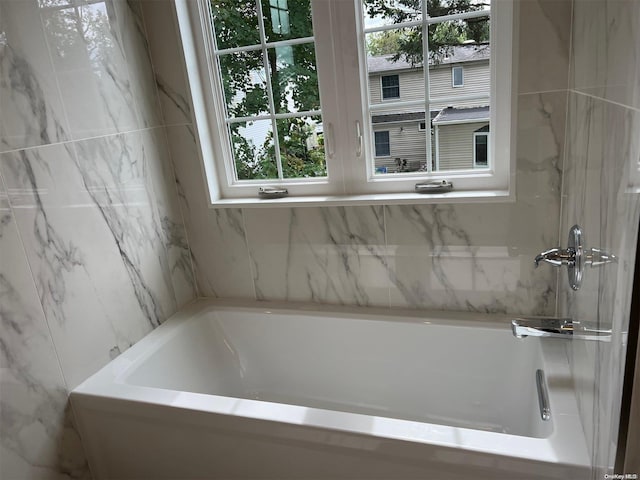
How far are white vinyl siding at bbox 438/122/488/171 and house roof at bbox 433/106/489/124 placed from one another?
0.9 inches

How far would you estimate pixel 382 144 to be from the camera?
191 centimetres

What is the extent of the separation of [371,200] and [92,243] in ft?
3.45

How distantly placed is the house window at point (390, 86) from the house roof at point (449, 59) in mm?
29

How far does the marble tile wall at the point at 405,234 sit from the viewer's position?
1580 millimetres

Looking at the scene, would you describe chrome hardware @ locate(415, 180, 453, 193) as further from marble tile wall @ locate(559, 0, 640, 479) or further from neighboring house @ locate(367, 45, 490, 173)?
marble tile wall @ locate(559, 0, 640, 479)

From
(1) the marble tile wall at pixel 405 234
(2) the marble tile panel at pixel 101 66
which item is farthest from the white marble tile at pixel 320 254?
(2) the marble tile panel at pixel 101 66

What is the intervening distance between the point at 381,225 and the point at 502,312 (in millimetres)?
579

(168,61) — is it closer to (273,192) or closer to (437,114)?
(273,192)

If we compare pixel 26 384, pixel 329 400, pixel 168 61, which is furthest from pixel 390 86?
pixel 26 384

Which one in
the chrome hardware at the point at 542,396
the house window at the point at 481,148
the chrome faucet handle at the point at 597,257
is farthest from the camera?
the house window at the point at 481,148

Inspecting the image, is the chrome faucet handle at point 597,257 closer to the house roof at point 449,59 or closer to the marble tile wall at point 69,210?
the house roof at point 449,59

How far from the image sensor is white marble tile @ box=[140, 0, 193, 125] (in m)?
1.96

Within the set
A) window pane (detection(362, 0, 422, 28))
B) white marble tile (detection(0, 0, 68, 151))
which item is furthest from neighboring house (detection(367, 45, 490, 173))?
white marble tile (detection(0, 0, 68, 151))

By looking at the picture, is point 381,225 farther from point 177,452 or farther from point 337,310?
point 177,452
